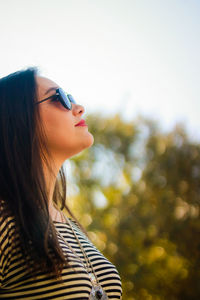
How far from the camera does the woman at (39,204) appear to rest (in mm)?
1456

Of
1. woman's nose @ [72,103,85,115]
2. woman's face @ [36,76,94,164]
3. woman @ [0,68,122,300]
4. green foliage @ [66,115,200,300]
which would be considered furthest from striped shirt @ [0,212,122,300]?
green foliage @ [66,115,200,300]

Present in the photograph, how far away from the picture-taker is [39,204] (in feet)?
5.27

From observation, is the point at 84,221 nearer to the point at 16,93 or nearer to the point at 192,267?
the point at 192,267

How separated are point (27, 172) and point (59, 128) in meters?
0.43

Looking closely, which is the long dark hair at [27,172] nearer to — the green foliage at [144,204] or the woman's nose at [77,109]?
the woman's nose at [77,109]

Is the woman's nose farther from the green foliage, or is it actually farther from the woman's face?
the green foliage

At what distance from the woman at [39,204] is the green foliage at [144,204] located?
1007cm

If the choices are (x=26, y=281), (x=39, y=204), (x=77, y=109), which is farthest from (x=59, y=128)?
(x=26, y=281)

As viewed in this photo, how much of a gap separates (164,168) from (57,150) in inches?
472

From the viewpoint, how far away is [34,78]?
6.51 feet

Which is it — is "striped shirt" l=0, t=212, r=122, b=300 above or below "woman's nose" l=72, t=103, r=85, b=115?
below

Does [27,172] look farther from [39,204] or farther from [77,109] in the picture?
[77,109]

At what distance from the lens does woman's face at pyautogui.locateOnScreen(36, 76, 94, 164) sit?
193cm

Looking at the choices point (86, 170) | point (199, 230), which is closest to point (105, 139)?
point (86, 170)
